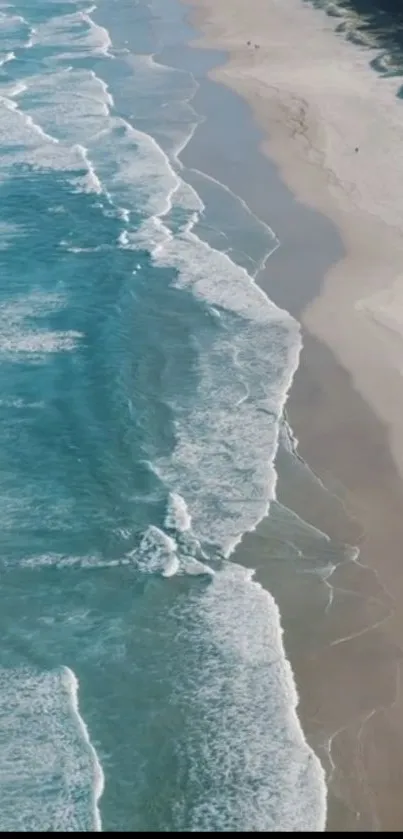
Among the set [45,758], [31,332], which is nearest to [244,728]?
[45,758]

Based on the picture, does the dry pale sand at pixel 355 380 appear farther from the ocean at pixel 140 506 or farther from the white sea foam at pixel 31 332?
the white sea foam at pixel 31 332

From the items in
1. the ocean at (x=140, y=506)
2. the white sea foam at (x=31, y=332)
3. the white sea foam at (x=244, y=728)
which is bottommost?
the white sea foam at (x=31, y=332)

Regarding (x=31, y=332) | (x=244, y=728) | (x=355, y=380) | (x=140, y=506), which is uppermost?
(x=244, y=728)

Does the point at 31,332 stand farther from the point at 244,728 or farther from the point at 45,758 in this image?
the point at 244,728

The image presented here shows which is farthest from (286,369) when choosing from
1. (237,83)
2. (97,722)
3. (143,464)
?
(237,83)

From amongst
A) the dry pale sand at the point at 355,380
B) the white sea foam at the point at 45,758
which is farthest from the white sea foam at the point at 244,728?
the white sea foam at the point at 45,758

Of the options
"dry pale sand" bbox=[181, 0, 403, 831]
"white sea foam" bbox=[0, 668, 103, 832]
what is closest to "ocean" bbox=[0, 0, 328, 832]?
"white sea foam" bbox=[0, 668, 103, 832]
